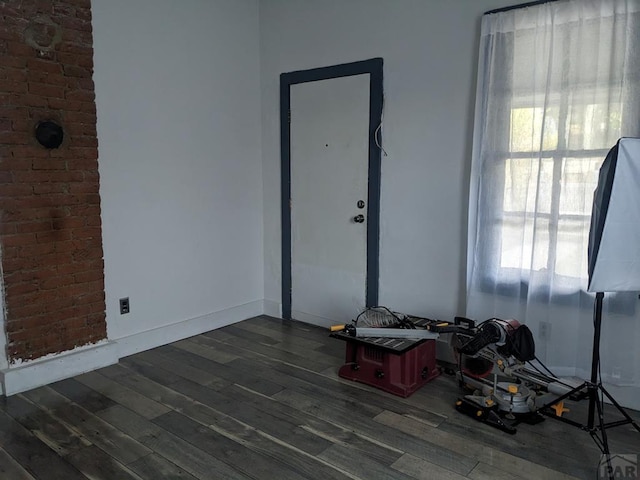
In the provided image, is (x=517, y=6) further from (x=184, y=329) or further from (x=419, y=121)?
(x=184, y=329)

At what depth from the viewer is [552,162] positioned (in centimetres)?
282

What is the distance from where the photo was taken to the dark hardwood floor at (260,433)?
2213mm

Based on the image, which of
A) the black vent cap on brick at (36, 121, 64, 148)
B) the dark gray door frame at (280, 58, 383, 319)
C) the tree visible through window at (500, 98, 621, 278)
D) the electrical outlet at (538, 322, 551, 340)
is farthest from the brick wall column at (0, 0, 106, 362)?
the electrical outlet at (538, 322, 551, 340)

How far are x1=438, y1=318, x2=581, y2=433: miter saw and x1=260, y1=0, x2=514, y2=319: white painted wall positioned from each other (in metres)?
0.71

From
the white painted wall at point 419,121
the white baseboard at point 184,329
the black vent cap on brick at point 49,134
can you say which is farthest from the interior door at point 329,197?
the black vent cap on brick at point 49,134

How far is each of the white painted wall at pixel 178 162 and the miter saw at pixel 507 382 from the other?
2157 millimetres

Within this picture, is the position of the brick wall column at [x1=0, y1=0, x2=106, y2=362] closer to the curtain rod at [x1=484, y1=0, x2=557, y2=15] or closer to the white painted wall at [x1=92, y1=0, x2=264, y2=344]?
the white painted wall at [x1=92, y1=0, x2=264, y2=344]

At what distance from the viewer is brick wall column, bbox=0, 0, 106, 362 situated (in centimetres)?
289

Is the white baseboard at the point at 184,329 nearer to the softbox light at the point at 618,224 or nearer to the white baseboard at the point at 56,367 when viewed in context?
the white baseboard at the point at 56,367

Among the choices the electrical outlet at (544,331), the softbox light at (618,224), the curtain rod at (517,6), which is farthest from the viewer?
the electrical outlet at (544,331)

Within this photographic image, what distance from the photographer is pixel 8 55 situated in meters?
2.85

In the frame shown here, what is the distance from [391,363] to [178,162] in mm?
2170

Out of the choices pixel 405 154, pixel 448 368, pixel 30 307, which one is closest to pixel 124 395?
pixel 30 307

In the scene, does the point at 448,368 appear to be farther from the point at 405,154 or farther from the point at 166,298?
the point at 166,298
